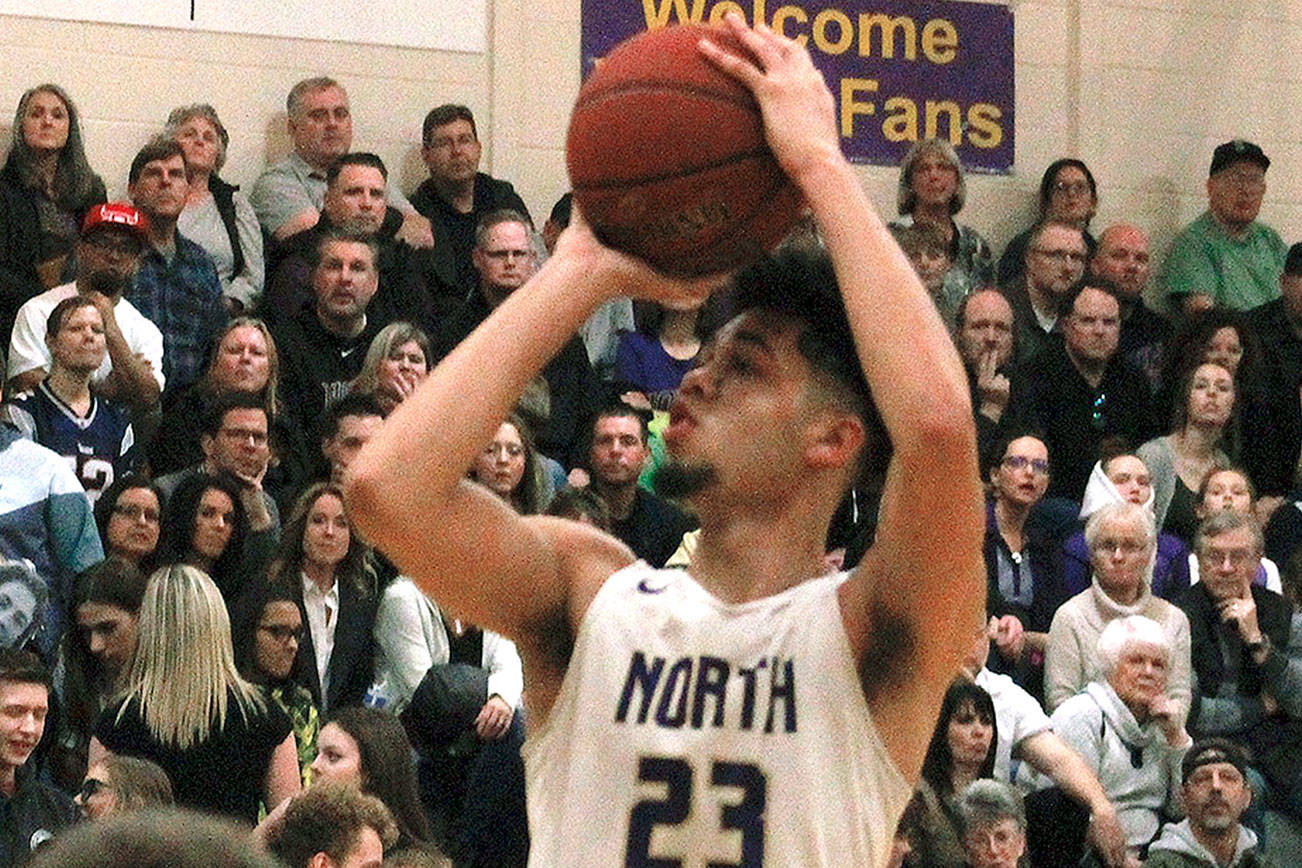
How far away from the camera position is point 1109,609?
8.50 meters

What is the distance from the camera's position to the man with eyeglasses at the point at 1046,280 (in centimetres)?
1073

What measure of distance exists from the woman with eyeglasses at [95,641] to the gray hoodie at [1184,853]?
3.29m

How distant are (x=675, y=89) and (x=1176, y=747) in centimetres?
576

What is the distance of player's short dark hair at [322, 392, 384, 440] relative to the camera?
8.34m

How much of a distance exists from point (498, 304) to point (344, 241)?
77 centimetres

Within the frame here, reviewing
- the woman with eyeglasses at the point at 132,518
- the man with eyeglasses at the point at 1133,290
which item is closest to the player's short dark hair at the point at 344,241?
the woman with eyeglasses at the point at 132,518

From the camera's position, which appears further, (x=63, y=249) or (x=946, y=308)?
(x=946, y=308)

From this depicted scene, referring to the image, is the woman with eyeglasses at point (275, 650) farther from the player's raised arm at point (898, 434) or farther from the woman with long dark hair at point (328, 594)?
the player's raised arm at point (898, 434)

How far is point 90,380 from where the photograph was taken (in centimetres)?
818

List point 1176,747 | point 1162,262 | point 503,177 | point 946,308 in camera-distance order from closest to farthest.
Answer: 1. point 1176,747
2. point 946,308
3. point 503,177
4. point 1162,262

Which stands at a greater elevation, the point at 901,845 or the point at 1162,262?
the point at 1162,262

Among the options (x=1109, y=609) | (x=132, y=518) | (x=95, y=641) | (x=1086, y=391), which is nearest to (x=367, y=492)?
(x=95, y=641)

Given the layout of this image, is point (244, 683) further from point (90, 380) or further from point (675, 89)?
point (675, 89)

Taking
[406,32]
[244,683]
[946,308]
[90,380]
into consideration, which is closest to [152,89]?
[406,32]
